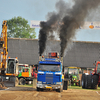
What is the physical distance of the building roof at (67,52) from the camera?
5015cm

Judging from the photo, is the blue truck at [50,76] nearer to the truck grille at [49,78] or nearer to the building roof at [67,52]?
the truck grille at [49,78]

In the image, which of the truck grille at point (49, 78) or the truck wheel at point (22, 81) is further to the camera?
the truck wheel at point (22, 81)

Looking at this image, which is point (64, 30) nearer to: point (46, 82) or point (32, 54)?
point (46, 82)

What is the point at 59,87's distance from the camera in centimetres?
2181

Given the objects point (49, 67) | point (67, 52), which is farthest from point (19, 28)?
point (49, 67)

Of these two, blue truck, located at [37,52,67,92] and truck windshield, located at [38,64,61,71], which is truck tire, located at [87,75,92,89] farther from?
truck windshield, located at [38,64,61,71]

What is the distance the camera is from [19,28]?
281 ft

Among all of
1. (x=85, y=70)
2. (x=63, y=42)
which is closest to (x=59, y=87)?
(x=63, y=42)

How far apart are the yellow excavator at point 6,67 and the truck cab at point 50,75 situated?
8.00 metres

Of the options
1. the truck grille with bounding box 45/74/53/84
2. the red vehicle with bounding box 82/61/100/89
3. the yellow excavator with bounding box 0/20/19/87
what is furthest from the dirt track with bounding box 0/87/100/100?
the yellow excavator with bounding box 0/20/19/87

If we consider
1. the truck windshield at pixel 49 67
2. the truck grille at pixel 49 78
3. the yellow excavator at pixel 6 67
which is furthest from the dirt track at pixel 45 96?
the yellow excavator at pixel 6 67

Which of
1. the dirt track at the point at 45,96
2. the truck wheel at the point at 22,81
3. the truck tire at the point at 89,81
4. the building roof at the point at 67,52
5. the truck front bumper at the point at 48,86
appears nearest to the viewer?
the dirt track at the point at 45,96

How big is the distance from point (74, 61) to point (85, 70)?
2965mm

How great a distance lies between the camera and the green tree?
83250mm
